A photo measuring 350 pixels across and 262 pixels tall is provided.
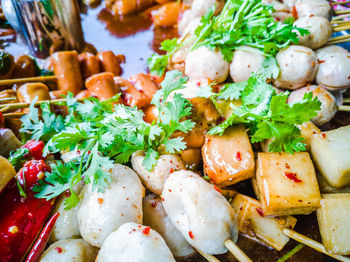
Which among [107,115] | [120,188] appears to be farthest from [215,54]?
[120,188]

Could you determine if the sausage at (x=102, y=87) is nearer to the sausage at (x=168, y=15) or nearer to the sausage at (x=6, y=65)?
the sausage at (x=6, y=65)

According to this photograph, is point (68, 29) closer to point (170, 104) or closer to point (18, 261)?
point (170, 104)

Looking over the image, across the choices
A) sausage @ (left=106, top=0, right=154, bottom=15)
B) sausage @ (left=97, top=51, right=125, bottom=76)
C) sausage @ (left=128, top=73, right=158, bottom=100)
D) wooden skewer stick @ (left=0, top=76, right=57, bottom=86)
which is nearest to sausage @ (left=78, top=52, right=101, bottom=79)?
sausage @ (left=97, top=51, right=125, bottom=76)

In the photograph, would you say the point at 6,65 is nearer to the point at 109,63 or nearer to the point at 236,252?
the point at 109,63

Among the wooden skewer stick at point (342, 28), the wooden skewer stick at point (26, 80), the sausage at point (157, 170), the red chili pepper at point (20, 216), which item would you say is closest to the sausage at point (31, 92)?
the wooden skewer stick at point (26, 80)

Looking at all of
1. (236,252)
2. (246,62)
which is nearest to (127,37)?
(246,62)

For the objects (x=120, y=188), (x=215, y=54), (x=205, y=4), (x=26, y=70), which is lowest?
(x=120, y=188)
